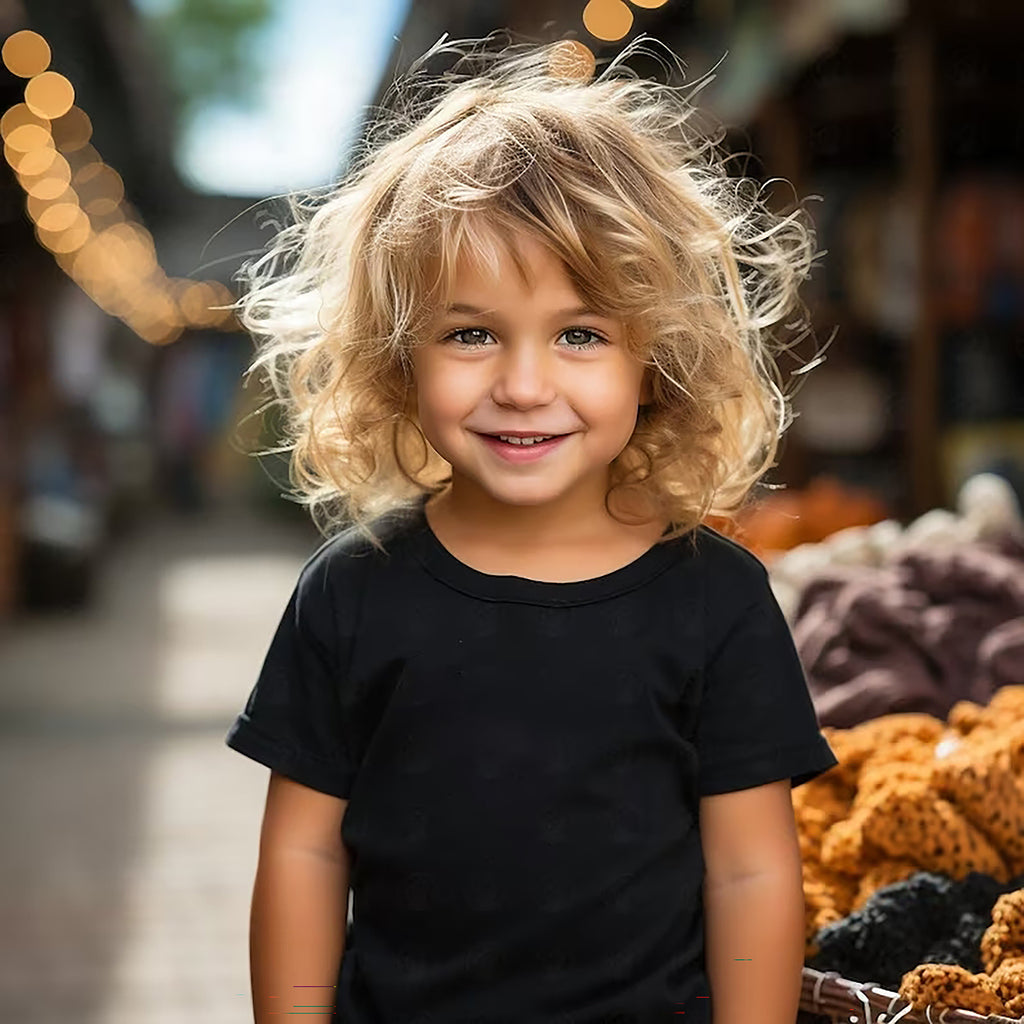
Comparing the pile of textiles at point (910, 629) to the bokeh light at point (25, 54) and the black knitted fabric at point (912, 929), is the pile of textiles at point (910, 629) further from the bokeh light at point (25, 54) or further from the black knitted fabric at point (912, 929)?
the bokeh light at point (25, 54)

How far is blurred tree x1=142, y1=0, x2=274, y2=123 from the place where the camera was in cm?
2531

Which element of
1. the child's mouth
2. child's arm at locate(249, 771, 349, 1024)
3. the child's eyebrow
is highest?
the child's eyebrow

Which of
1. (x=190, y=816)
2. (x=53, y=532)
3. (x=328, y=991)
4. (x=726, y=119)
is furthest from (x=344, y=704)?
(x=53, y=532)

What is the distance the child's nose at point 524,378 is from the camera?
1483 millimetres

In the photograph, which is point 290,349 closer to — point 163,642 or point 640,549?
point 640,549

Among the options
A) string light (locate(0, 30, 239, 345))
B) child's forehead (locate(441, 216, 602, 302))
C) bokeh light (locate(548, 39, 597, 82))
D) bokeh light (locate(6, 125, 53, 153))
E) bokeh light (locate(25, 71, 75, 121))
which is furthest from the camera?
bokeh light (locate(6, 125, 53, 153))

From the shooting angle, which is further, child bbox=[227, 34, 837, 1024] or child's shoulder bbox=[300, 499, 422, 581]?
child's shoulder bbox=[300, 499, 422, 581]

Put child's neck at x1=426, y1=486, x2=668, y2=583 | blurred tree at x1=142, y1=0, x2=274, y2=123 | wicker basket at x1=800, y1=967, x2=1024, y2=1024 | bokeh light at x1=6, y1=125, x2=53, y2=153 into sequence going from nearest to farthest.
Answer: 1. wicker basket at x1=800, y1=967, x2=1024, y2=1024
2. child's neck at x1=426, y1=486, x2=668, y2=583
3. bokeh light at x1=6, y1=125, x2=53, y2=153
4. blurred tree at x1=142, y1=0, x2=274, y2=123

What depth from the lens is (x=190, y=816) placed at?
16.6ft

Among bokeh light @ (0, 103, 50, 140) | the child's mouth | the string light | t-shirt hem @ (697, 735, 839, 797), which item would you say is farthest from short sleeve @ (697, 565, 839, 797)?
bokeh light @ (0, 103, 50, 140)

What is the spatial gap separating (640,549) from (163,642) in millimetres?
7556

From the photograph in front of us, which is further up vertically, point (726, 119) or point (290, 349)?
point (726, 119)

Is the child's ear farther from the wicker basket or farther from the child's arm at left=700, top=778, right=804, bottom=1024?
the wicker basket

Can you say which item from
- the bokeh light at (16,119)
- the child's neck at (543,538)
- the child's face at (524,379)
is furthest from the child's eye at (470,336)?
the bokeh light at (16,119)
